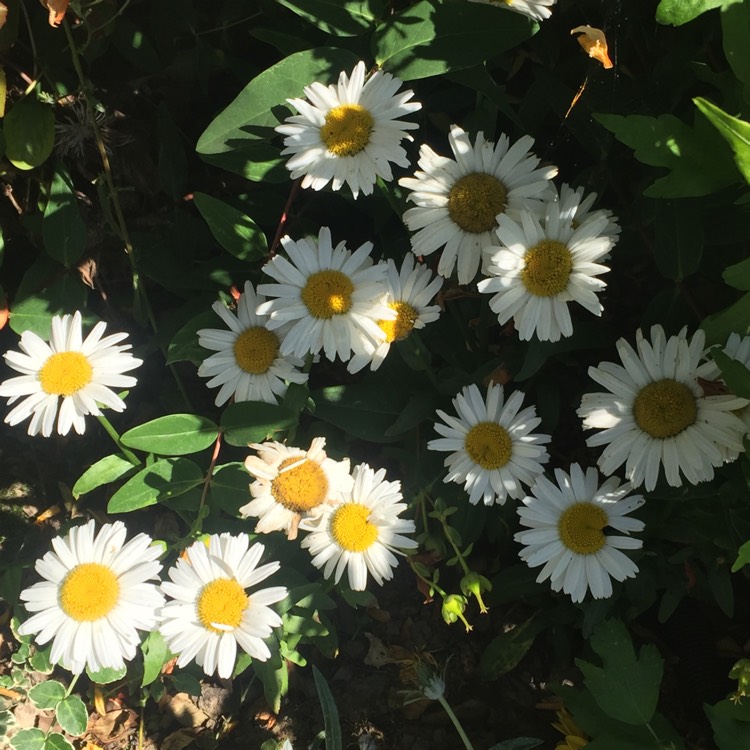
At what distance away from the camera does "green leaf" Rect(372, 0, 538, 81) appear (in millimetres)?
1235

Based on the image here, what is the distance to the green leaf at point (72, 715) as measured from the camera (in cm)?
171

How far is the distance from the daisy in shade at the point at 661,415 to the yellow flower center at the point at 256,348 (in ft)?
1.88

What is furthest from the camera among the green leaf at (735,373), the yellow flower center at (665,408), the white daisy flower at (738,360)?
the yellow flower center at (665,408)

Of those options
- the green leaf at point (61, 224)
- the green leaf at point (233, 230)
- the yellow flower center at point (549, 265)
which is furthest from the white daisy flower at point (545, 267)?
the green leaf at point (61, 224)

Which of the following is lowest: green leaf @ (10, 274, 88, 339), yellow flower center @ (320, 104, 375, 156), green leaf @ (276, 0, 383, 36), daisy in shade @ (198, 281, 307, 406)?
daisy in shade @ (198, 281, 307, 406)

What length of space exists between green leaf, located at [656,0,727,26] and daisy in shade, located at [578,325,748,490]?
47 cm

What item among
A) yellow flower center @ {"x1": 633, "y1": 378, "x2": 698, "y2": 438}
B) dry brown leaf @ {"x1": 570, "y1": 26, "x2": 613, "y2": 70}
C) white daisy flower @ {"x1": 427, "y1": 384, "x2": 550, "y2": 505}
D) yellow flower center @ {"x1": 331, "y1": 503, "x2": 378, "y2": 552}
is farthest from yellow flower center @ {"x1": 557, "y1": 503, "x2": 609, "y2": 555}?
dry brown leaf @ {"x1": 570, "y1": 26, "x2": 613, "y2": 70}

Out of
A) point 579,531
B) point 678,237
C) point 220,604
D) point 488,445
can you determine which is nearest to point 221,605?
point 220,604

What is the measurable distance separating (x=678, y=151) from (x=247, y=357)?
31.8 inches

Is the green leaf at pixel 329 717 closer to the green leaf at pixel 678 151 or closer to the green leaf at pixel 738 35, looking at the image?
the green leaf at pixel 678 151

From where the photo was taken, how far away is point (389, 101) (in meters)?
1.26

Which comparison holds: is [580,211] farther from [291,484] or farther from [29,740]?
[29,740]

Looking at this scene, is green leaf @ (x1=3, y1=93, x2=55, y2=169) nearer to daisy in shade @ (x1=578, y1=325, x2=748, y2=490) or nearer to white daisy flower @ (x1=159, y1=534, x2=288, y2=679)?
white daisy flower @ (x1=159, y1=534, x2=288, y2=679)

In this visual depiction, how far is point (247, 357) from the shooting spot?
4.80 ft
